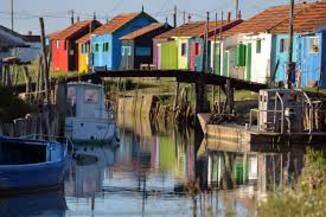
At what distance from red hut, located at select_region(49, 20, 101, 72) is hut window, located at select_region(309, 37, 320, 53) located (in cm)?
3862

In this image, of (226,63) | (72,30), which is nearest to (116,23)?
(72,30)

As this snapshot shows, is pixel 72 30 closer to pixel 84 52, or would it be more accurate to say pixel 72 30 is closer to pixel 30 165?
pixel 84 52

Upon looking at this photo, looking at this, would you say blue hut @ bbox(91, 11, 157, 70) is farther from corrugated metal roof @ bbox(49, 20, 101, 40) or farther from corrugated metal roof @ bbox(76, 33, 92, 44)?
corrugated metal roof @ bbox(49, 20, 101, 40)

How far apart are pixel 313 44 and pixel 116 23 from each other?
3359 cm

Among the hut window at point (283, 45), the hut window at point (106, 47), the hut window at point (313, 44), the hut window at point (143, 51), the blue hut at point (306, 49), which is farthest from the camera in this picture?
the hut window at point (106, 47)

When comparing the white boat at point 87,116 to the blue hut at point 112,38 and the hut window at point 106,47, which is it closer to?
the blue hut at point 112,38

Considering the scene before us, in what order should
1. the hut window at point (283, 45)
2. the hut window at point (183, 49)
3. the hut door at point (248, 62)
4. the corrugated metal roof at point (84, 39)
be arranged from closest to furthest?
1. the hut window at point (283, 45)
2. the hut door at point (248, 62)
3. the hut window at point (183, 49)
4. the corrugated metal roof at point (84, 39)

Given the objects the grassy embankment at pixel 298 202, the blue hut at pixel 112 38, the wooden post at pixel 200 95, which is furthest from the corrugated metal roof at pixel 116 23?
the grassy embankment at pixel 298 202

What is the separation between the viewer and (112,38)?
244 ft

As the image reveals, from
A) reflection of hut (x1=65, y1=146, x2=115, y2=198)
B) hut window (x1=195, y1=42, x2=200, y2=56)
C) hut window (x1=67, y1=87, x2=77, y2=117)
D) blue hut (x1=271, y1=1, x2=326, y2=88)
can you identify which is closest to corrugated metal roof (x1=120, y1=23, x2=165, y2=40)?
hut window (x1=195, y1=42, x2=200, y2=56)

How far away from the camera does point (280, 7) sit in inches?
2319

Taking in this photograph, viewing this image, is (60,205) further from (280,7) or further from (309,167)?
(280,7)

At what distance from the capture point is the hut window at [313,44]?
46.0 meters

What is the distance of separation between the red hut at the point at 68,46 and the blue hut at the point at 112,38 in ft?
16.5
